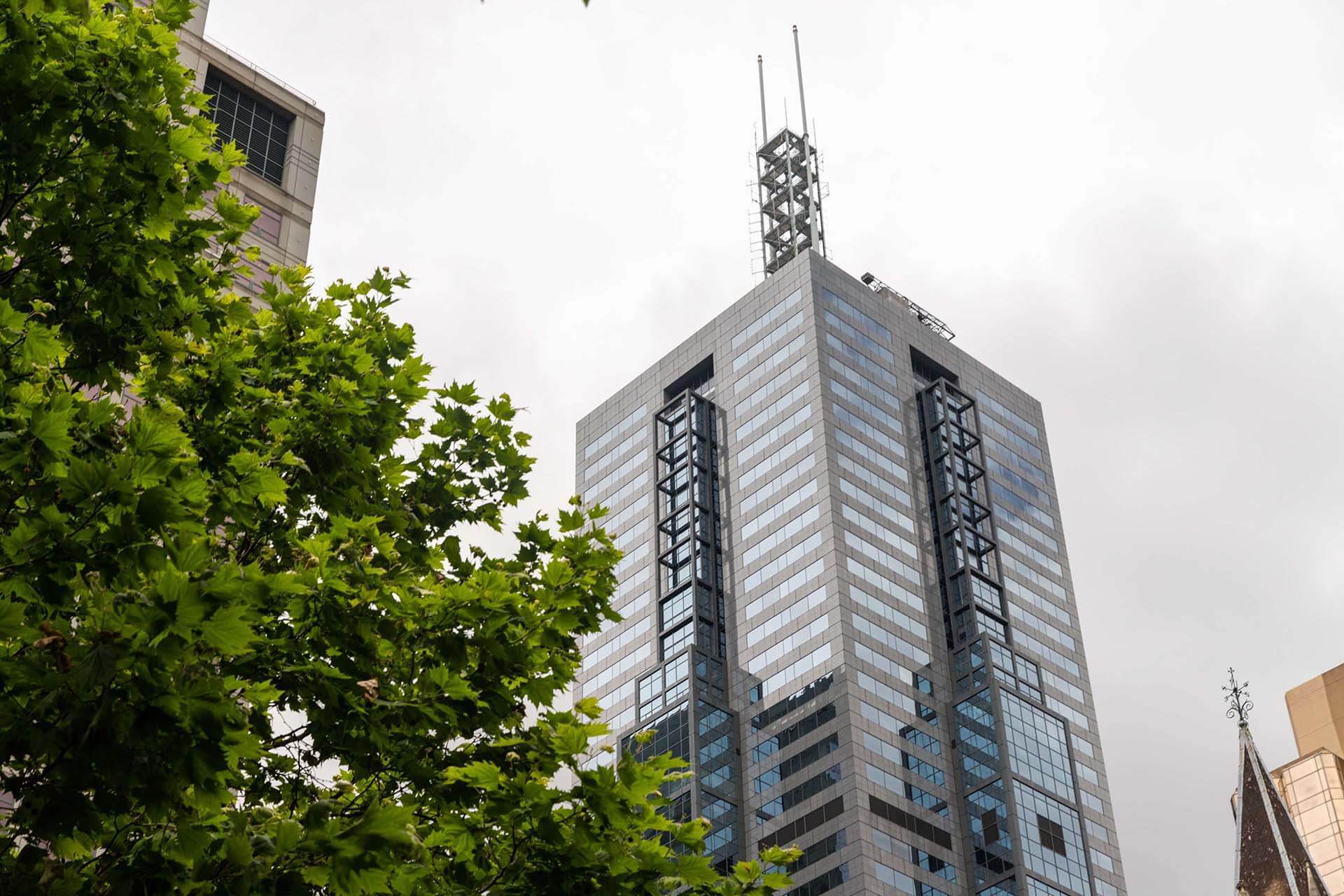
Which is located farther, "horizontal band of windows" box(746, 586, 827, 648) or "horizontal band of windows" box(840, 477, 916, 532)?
"horizontal band of windows" box(840, 477, 916, 532)

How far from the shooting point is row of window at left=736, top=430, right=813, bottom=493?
442 ft

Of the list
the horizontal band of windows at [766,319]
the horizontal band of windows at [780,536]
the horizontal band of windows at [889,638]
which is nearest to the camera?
the horizontal band of windows at [889,638]

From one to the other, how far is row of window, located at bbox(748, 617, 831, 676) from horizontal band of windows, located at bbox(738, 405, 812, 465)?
19.2 m

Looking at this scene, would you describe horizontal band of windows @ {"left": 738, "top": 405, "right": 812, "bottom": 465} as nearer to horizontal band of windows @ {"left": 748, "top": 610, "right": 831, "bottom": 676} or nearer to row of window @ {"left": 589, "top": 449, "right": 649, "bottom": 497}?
row of window @ {"left": 589, "top": 449, "right": 649, "bottom": 497}

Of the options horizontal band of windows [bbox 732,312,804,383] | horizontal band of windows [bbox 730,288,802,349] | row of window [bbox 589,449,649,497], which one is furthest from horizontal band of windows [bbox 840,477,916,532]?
row of window [bbox 589,449,649,497]

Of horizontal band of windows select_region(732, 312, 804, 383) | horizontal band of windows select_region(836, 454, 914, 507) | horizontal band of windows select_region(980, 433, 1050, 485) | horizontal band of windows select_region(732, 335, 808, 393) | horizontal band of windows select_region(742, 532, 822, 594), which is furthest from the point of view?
horizontal band of windows select_region(980, 433, 1050, 485)

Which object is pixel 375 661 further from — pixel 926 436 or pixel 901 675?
pixel 926 436

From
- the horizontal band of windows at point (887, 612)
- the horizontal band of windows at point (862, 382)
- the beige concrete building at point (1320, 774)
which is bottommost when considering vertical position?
the beige concrete building at point (1320, 774)

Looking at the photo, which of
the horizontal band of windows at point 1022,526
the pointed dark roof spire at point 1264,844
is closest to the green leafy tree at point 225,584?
the pointed dark roof spire at point 1264,844

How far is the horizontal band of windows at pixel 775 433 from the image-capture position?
446ft

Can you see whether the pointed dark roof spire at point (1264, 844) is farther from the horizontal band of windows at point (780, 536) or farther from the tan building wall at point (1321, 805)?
the horizontal band of windows at point (780, 536)

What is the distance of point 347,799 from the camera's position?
39.3 ft

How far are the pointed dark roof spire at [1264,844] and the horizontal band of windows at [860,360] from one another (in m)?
49.6

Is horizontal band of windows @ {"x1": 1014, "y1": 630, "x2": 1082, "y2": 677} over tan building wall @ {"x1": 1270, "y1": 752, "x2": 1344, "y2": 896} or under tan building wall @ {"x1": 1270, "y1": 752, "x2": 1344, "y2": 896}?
over
